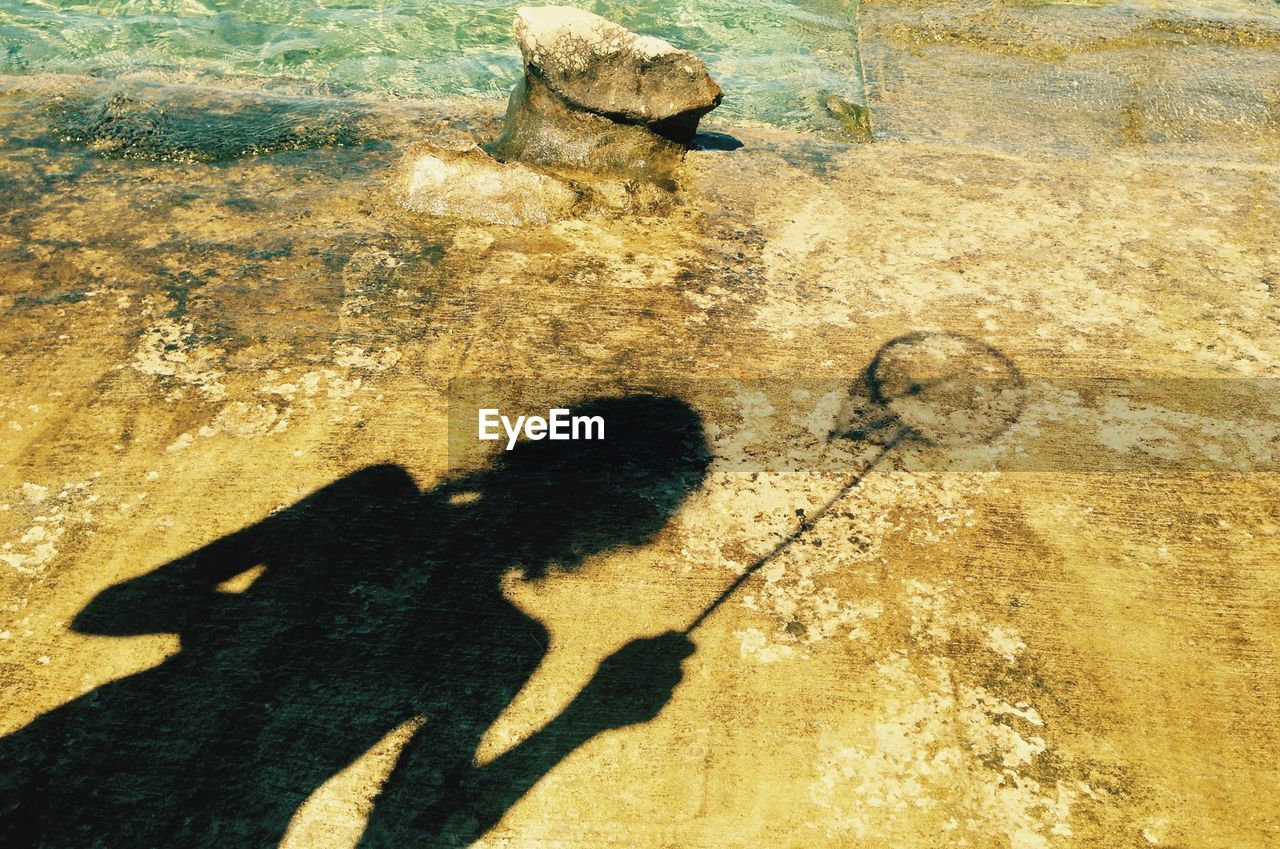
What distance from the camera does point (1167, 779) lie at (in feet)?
8.04

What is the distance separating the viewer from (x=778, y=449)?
11.3 feet

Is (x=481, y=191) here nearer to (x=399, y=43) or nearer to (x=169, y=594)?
(x=169, y=594)

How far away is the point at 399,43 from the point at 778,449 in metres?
6.33

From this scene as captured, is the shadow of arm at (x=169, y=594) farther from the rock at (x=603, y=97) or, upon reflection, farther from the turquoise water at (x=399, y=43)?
the turquoise water at (x=399, y=43)

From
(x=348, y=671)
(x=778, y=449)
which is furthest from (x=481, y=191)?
(x=348, y=671)

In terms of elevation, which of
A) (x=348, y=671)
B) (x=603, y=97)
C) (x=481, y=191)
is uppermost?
(x=603, y=97)

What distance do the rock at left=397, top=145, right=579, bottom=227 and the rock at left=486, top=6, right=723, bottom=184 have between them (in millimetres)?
565

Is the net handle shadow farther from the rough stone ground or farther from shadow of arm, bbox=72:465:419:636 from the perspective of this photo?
shadow of arm, bbox=72:465:419:636

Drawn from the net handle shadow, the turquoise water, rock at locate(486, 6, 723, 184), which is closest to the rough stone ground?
the net handle shadow

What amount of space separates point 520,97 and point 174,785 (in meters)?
4.27

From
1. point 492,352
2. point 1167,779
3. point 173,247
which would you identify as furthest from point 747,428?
point 173,247

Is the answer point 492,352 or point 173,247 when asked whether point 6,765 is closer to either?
point 492,352

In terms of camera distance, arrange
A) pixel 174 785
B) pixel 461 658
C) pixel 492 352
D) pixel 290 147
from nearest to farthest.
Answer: pixel 174 785, pixel 461 658, pixel 492 352, pixel 290 147

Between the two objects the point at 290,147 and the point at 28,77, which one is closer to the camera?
the point at 290,147
